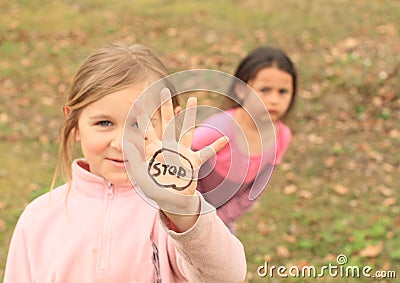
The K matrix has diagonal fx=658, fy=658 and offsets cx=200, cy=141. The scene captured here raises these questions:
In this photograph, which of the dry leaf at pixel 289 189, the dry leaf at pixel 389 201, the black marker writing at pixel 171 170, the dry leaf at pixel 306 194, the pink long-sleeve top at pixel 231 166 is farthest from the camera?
the dry leaf at pixel 289 189

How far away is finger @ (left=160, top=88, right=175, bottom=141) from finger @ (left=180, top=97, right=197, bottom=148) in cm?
3

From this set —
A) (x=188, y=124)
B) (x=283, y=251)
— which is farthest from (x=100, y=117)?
(x=283, y=251)

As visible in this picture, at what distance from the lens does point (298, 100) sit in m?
7.86

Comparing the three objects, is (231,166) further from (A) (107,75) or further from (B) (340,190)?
(B) (340,190)

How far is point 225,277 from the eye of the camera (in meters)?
1.71

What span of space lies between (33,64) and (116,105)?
7.54 meters

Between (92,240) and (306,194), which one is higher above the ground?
(92,240)

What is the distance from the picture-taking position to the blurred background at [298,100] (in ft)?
17.6

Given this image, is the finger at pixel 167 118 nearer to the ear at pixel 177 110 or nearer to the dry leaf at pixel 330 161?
the ear at pixel 177 110

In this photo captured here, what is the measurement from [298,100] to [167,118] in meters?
6.44

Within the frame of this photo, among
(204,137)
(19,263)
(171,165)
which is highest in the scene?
(171,165)

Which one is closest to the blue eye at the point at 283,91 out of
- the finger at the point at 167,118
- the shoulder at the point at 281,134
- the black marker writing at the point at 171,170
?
the shoulder at the point at 281,134

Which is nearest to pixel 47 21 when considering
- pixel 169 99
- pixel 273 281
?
pixel 273 281

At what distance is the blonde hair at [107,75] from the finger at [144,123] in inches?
9.0
